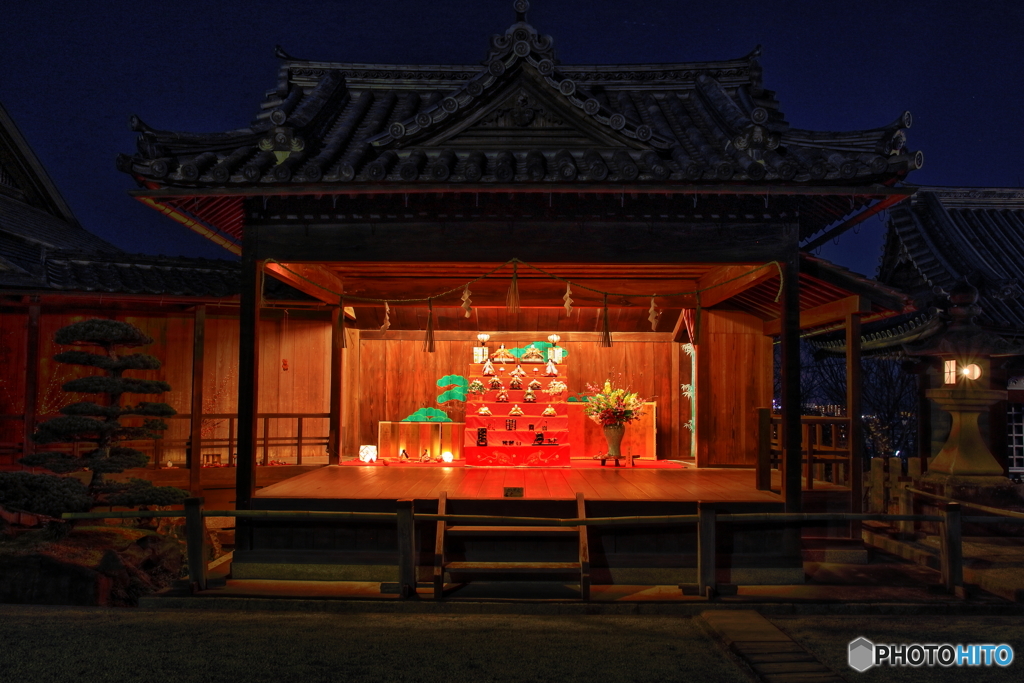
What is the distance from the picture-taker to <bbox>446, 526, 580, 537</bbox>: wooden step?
827 cm

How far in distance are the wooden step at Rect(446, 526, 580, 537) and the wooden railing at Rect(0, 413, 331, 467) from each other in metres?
5.47

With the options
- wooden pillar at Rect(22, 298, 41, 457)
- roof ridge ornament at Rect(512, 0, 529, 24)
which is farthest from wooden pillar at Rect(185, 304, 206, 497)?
roof ridge ornament at Rect(512, 0, 529, 24)

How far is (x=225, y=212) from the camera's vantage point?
898 cm

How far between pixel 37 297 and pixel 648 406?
1115 cm

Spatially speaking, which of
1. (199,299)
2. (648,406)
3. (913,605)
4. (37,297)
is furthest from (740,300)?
(37,297)

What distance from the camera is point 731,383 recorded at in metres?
12.7

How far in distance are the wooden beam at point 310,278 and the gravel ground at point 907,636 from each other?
7.32m

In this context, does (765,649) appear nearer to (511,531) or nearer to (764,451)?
(511,531)

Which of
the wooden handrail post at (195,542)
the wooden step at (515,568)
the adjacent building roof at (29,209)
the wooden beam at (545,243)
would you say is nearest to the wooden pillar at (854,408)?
the wooden beam at (545,243)

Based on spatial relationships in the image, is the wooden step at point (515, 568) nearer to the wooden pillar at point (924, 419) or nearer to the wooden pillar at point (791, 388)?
the wooden pillar at point (791, 388)

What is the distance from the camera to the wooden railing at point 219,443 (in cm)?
1230

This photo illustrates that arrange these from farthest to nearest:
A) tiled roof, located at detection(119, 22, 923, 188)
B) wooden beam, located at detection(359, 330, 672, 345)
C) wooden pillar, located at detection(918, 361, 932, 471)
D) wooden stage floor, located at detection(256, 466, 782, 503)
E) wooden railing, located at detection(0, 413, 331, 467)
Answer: wooden pillar, located at detection(918, 361, 932, 471) < wooden beam, located at detection(359, 330, 672, 345) < wooden railing, located at detection(0, 413, 331, 467) < wooden stage floor, located at detection(256, 466, 782, 503) < tiled roof, located at detection(119, 22, 923, 188)

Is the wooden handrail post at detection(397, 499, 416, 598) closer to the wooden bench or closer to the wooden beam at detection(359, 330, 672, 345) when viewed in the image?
the wooden bench

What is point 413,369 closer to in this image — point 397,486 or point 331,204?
point 397,486
